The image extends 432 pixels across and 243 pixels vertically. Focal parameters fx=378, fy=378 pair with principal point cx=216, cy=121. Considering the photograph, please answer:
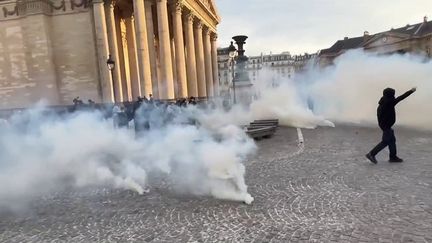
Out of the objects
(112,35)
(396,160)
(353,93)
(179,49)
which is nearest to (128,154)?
(396,160)

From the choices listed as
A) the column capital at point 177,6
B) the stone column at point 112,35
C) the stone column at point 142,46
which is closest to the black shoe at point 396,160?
the stone column at point 142,46

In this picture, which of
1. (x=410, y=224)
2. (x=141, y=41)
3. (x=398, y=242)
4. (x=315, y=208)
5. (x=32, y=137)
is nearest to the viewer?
(x=398, y=242)

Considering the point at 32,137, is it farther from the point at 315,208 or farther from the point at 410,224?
the point at 410,224

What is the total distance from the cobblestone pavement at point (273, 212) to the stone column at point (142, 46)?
18.2 m

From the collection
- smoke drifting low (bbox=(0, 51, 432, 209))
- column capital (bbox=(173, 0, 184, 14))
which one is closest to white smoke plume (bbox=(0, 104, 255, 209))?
smoke drifting low (bbox=(0, 51, 432, 209))

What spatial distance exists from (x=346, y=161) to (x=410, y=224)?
4.75m

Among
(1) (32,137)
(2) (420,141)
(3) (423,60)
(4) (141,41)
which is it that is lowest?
(2) (420,141)

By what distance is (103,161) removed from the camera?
10.1m

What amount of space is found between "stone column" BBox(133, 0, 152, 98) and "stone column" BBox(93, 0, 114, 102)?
8.60 feet

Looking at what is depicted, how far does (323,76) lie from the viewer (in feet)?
78.0

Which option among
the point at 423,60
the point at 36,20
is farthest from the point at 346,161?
the point at 36,20

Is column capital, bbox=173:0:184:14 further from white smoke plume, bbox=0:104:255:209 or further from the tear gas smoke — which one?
white smoke plume, bbox=0:104:255:209

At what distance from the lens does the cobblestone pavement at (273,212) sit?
5.39 meters

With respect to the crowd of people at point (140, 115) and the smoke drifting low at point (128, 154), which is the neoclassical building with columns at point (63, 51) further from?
the smoke drifting low at point (128, 154)
